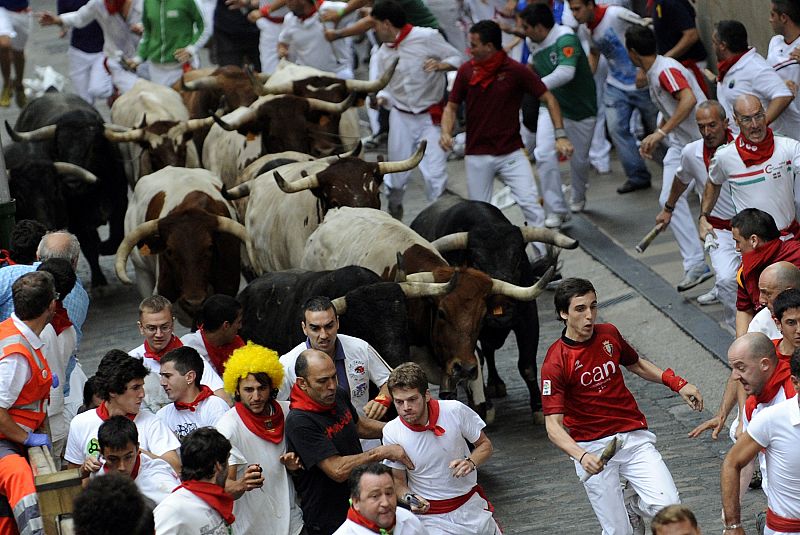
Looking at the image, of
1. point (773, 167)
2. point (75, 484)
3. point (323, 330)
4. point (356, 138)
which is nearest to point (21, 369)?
point (75, 484)

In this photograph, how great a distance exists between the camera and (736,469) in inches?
264

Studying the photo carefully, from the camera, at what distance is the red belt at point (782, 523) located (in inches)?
266

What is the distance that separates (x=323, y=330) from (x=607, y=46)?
305 inches

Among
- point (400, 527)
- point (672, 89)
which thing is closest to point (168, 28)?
point (672, 89)

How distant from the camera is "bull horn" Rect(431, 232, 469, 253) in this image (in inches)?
446

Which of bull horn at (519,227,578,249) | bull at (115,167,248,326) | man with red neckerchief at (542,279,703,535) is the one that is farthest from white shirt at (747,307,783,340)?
bull at (115,167,248,326)

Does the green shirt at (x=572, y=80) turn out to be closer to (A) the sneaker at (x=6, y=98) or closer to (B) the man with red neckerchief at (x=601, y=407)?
(B) the man with red neckerchief at (x=601, y=407)

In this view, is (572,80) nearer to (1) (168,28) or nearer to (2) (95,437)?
(1) (168,28)

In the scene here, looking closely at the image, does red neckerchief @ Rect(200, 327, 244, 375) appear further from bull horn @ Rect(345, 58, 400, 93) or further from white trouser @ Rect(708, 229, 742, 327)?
bull horn @ Rect(345, 58, 400, 93)

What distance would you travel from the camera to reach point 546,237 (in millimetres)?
11422

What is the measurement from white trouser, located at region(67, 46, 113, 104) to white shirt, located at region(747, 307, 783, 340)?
12399 millimetres

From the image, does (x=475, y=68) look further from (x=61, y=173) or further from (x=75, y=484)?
(x=75, y=484)

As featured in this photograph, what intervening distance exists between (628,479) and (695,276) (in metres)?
5.43

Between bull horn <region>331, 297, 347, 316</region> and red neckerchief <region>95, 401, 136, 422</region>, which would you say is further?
bull horn <region>331, 297, 347, 316</region>
